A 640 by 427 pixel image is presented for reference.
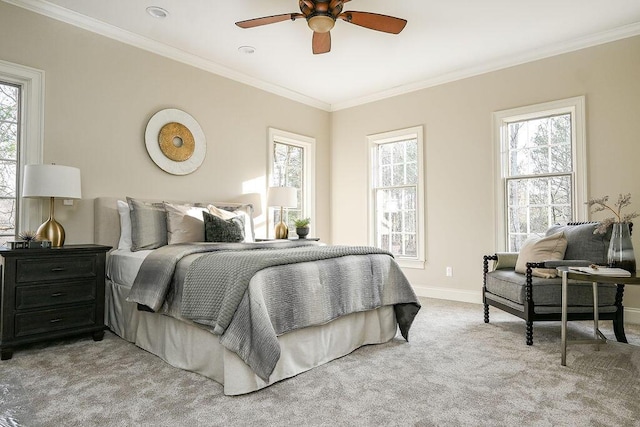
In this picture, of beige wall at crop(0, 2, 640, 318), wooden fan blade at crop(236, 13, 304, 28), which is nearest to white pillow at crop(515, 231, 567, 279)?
beige wall at crop(0, 2, 640, 318)

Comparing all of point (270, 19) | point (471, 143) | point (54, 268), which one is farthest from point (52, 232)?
point (471, 143)

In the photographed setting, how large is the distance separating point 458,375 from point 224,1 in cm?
337

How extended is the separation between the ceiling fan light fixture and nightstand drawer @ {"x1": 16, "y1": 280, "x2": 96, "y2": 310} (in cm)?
262

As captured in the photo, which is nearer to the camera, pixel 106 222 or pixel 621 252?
pixel 621 252

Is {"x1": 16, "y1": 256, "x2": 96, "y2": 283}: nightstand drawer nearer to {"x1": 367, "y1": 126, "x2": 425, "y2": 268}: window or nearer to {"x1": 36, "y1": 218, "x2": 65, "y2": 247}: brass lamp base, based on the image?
{"x1": 36, "y1": 218, "x2": 65, "y2": 247}: brass lamp base

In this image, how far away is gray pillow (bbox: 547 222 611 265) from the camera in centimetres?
321

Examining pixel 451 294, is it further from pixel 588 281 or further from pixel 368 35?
pixel 368 35

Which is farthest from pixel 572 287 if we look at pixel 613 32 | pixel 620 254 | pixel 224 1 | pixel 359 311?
pixel 224 1

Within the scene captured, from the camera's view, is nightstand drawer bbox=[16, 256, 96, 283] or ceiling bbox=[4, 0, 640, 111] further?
ceiling bbox=[4, 0, 640, 111]

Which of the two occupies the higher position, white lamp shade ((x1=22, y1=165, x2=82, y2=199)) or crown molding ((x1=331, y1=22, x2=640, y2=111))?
crown molding ((x1=331, y1=22, x2=640, y2=111))

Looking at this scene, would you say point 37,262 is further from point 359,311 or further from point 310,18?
point 310,18

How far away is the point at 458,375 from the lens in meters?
2.42

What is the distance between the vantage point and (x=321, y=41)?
3314 millimetres

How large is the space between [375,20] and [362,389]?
257 cm
